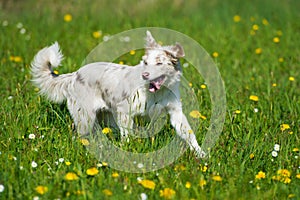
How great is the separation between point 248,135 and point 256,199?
1030mm

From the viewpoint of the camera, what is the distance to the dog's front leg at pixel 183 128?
4.23 m

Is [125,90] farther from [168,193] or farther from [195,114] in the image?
[168,193]

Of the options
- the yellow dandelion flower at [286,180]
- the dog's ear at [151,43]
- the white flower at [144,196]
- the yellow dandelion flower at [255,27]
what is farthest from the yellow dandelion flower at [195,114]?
the yellow dandelion flower at [255,27]

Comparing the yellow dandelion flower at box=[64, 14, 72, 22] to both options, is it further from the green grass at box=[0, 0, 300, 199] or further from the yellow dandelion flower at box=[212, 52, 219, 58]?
the yellow dandelion flower at box=[212, 52, 219, 58]

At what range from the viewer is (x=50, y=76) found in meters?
4.82

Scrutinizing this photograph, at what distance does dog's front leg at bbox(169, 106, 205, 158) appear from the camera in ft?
13.9

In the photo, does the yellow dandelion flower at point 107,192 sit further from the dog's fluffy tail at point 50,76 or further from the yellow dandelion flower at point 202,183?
the dog's fluffy tail at point 50,76

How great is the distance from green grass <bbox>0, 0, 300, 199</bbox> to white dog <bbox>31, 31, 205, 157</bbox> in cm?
16

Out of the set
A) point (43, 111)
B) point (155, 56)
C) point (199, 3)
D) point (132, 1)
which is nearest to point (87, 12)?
point (132, 1)

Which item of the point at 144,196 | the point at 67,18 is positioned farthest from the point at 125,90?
the point at 67,18

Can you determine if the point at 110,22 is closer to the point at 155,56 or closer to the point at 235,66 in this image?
the point at 235,66

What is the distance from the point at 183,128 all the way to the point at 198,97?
96 centimetres

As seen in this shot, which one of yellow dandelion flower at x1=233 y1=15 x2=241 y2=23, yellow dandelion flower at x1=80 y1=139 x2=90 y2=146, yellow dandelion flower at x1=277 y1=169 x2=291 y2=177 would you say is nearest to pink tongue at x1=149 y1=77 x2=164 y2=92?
yellow dandelion flower at x1=80 y1=139 x2=90 y2=146

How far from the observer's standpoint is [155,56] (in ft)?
13.3
